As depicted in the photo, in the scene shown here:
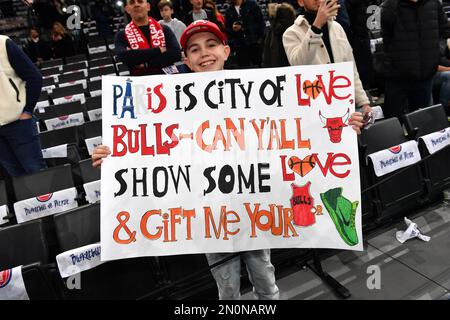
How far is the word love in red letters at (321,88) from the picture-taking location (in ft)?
4.67

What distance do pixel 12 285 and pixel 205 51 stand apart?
1378mm

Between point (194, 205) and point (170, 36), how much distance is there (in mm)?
1851

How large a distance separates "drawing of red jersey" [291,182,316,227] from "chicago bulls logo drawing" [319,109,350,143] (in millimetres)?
228

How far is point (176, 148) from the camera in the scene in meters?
1.42

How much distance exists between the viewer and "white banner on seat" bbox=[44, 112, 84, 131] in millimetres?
3938

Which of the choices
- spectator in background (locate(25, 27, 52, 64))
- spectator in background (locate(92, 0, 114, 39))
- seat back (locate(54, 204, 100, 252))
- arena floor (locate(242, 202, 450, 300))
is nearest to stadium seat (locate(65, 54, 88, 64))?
spectator in background (locate(25, 27, 52, 64))

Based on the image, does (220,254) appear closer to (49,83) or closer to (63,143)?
(63,143)

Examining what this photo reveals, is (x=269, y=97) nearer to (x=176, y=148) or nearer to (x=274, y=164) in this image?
(x=274, y=164)

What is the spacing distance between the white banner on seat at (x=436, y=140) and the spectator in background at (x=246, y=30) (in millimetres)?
3893

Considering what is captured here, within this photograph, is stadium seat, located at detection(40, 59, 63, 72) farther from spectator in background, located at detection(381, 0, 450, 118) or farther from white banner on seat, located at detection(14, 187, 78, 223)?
spectator in background, located at detection(381, 0, 450, 118)

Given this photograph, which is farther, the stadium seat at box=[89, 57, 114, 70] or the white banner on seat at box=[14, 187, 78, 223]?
the stadium seat at box=[89, 57, 114, 70]

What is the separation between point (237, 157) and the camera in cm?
142

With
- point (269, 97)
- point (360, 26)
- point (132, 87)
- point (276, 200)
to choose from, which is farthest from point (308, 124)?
point (360, 26)

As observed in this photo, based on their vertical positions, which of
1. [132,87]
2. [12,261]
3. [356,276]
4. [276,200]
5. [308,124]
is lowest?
[356,276]
